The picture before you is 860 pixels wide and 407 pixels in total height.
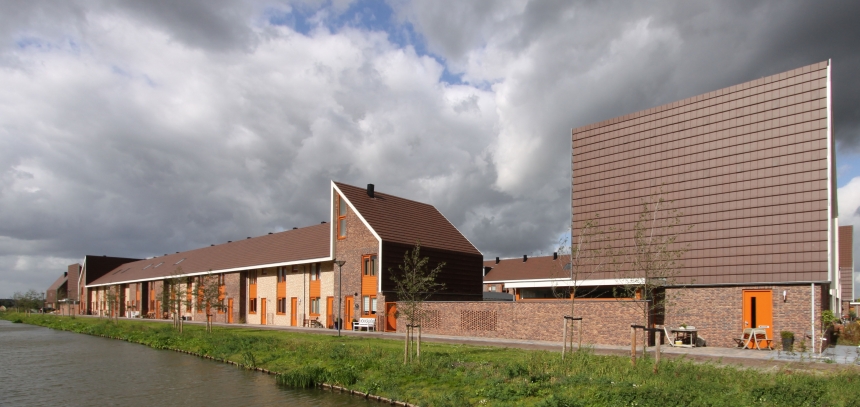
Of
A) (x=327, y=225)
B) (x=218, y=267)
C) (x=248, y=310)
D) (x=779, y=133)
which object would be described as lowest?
(x=248, y=310)

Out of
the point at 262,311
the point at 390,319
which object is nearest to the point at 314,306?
the point at 262,311

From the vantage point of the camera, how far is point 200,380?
62.3ft

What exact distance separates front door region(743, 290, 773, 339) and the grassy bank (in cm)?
863

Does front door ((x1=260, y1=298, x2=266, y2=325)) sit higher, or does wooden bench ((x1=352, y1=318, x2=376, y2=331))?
wooden bench ((x1=352, y1=318, x2=376, y2=331))

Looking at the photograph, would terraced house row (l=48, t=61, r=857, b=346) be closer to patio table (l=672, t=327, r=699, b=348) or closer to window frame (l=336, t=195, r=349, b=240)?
window frame (l=336, t=195, r=349, b=240)

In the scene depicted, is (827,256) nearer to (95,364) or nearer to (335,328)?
(335,328)

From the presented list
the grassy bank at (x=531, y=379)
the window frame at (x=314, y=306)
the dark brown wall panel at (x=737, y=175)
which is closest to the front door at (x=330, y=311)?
the window frame at (x=314, y=306)

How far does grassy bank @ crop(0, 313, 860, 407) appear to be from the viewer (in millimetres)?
11086

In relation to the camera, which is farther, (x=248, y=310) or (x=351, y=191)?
(x=248, y=310)

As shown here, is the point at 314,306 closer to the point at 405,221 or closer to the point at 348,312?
the point at 348,312

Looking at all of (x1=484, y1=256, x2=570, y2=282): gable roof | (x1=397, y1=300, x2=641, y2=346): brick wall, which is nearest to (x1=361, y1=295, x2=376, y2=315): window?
(x1=397, y1=300, x2=641, y2=346): brick wall

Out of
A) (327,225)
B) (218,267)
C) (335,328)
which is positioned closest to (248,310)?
(218,267)

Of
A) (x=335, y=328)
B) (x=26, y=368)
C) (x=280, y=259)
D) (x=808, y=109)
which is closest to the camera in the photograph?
(x=808, y=109)

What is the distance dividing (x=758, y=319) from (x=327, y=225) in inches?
1089
